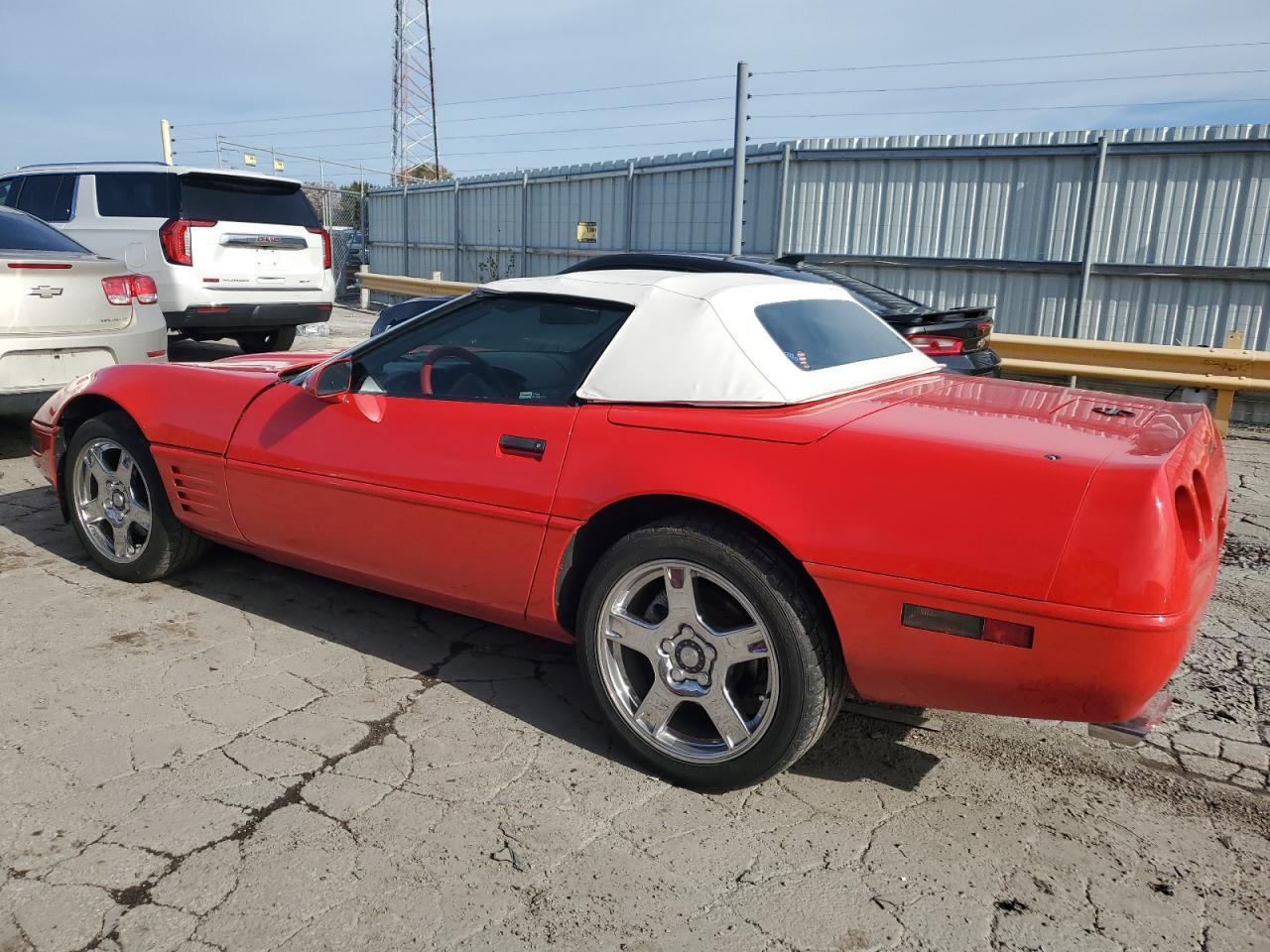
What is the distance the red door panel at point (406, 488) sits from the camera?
3.11 meters

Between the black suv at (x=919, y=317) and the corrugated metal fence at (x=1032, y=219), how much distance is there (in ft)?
14.5

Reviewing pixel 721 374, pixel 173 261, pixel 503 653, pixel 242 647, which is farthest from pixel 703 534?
pixel 173 261

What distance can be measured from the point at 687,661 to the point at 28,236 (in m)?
6.13

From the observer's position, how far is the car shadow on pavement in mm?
3062

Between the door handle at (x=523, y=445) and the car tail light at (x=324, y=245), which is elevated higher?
the car tail light at (x=324, y=245)

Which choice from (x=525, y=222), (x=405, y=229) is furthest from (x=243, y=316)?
(x=405, y=229)

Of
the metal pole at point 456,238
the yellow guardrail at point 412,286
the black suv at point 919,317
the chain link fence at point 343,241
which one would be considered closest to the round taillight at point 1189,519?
the black suv at point 919,317

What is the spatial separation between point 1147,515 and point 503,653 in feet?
7.54

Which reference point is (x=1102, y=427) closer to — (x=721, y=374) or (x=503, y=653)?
(x=721, y=374)

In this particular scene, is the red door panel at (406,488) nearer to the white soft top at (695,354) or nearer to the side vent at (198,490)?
the side vent at (198,490)

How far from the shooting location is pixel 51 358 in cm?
608

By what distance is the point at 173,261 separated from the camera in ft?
29.4

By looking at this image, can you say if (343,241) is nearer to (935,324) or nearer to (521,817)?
(935,324)

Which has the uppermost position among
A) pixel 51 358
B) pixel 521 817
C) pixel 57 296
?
pixel 57 296
